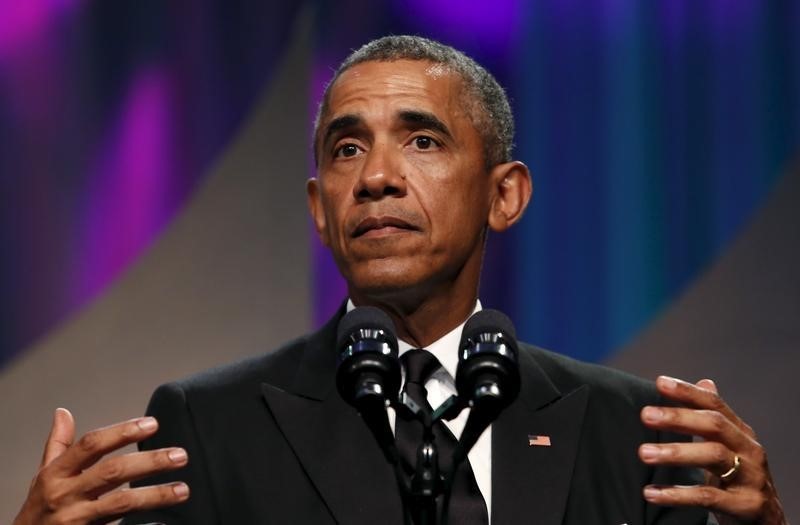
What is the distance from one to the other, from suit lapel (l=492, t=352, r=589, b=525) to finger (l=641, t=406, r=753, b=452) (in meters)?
0.39

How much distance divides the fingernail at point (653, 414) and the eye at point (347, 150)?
2.84 feet

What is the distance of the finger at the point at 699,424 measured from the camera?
1.61 m

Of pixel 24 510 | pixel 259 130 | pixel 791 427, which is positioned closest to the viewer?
pixel 24 510

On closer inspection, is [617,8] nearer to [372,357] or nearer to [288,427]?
[288,427]

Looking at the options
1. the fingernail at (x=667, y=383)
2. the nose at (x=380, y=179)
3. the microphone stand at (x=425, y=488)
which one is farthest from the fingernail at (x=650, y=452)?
the nose at (x=380, y=179)

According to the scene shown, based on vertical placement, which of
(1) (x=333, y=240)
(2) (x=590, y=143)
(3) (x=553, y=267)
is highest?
(2) (x=590, y=143)

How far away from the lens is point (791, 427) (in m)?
3.10

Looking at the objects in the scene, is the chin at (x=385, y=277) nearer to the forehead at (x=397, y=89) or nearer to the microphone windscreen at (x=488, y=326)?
the forehead at (x=397, y=89)

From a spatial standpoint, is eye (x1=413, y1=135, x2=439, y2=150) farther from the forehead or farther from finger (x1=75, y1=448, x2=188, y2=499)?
finger (x1=75, y1=448, x2=188, y2=499)

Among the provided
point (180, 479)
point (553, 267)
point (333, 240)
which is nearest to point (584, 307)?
point (553, 267)

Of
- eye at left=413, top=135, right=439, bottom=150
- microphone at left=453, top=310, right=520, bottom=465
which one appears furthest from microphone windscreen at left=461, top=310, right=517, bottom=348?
eye at left=413, top=135, right=439, bottom=150

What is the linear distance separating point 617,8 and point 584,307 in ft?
2.80

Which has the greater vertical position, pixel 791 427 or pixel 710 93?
pixel 710 93

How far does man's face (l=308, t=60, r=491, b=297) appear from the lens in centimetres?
213
